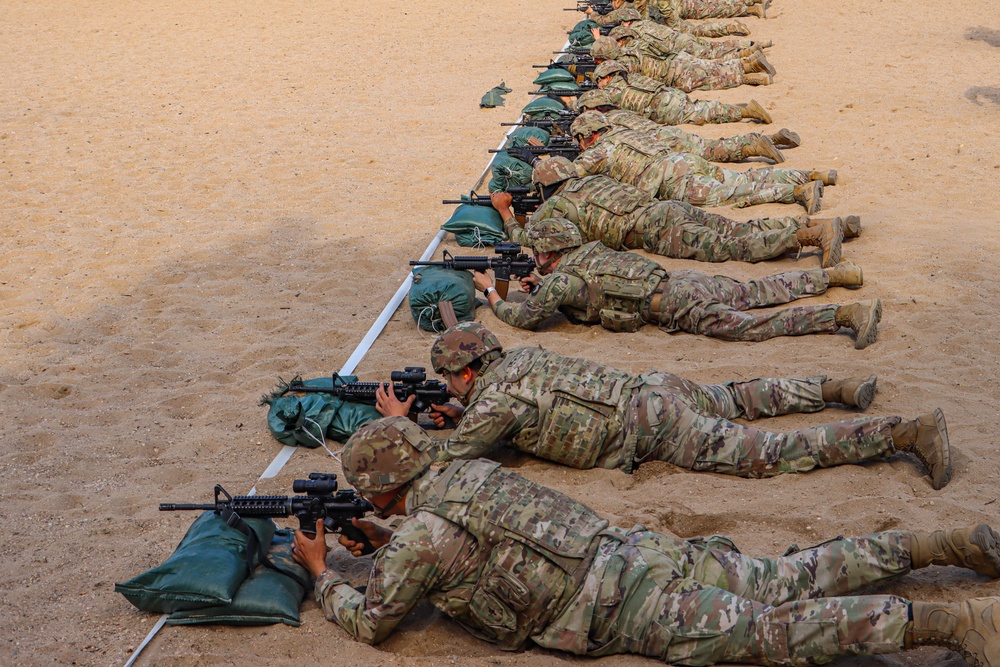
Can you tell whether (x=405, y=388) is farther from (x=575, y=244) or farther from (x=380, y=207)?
(x=380, y=207)

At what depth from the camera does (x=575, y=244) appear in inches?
277

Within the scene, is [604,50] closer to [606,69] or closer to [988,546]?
[606,69]

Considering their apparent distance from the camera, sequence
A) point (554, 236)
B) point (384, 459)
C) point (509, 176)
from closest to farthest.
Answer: point (384, 459) → point (554, 236) → point (509, 176)

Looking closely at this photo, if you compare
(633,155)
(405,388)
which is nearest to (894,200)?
(633,155)

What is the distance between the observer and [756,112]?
11.8 m

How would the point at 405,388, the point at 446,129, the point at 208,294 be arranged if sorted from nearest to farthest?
the point at 405,388
the point at 208,294
the point at 446,129

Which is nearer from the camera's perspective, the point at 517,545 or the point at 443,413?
the point at 517,545

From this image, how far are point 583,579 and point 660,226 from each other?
4744mm

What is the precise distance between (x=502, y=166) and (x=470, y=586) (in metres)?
6.02

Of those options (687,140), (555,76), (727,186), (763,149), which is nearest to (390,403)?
(727,186)

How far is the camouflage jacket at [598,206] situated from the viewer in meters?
7.97

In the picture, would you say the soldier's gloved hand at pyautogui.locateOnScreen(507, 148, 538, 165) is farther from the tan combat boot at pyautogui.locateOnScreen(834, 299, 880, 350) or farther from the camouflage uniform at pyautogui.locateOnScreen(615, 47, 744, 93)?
the camouflage uniform at pyautogui.locateOnScreen(615, 47, 744, 93)

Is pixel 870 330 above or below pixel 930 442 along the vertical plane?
below

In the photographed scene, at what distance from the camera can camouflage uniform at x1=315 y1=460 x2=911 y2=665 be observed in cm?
373
